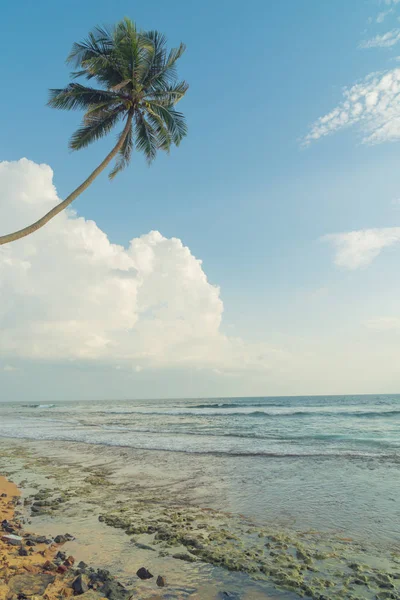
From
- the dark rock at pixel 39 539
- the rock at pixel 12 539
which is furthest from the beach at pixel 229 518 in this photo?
the rock at pixel 12 539

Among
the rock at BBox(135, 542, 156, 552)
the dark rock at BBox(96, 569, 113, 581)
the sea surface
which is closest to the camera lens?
the dark rock at BBox(96, 569, 113, 581)

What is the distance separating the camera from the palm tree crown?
41.5ft

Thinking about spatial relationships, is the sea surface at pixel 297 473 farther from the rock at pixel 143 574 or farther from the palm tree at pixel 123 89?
the palm tree at pixel 123 89

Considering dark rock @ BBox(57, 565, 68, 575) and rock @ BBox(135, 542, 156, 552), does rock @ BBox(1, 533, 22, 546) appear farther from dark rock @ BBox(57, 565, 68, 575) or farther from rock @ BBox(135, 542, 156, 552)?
rock @ BBox(135, 542, 156, 552)

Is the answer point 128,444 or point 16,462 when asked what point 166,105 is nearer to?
point 16,462

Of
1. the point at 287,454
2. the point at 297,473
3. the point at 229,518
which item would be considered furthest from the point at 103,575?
the point at 287,454

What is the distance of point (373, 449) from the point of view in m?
17.8

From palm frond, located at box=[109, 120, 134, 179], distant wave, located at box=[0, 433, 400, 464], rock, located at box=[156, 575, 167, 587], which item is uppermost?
palm frond, located at box=[109, 120, 134, 179]

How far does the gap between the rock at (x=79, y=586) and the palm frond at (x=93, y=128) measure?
531 inches

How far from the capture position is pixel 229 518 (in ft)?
26.9

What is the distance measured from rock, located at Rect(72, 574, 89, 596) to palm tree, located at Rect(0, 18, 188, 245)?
34.8 ft

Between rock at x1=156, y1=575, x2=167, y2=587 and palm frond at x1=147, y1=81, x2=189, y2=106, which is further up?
palm frond at x1=147, y1=81, x2=189, y2=106

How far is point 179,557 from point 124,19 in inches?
625

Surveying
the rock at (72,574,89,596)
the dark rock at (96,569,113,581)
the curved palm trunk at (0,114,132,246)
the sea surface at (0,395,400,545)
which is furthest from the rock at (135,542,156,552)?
the curved palm trunk at (0,114,132,246)
